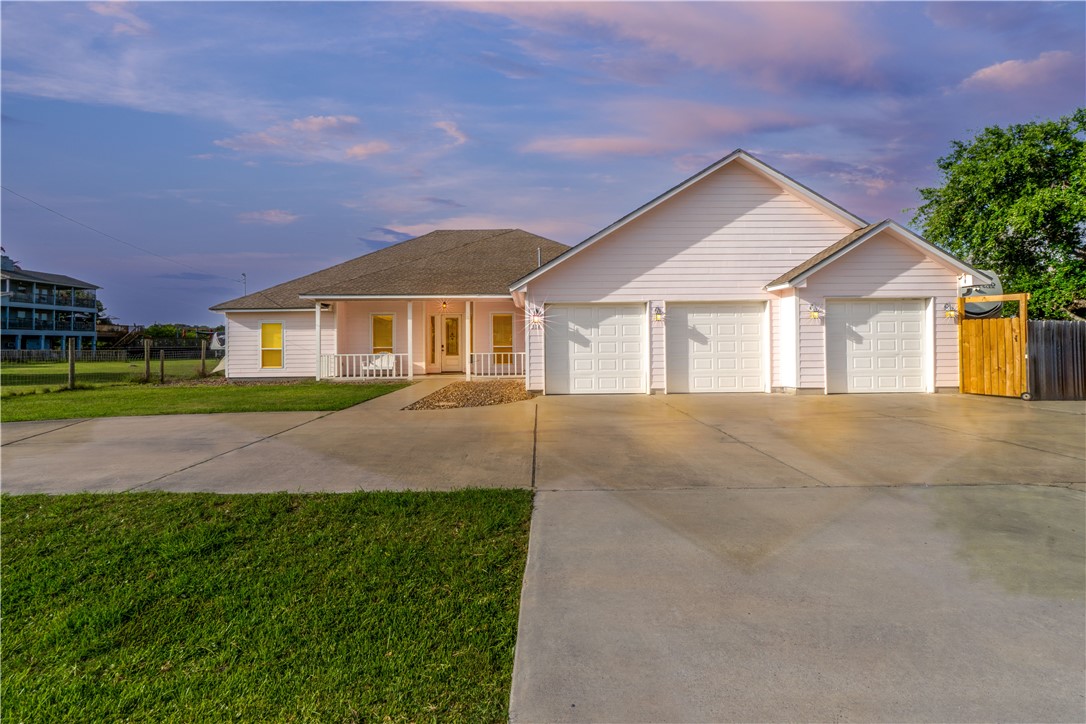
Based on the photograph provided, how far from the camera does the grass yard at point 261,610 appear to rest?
86.3 inches

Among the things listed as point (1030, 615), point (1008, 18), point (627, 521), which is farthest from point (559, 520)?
point (1008, 18)

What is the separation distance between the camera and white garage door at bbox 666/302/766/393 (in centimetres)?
1395

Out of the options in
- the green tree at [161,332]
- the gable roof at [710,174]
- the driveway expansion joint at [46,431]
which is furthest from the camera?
the green tree at [161,332]

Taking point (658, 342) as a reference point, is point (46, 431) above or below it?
below

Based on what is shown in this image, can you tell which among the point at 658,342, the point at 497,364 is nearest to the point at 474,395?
the point at 658,342

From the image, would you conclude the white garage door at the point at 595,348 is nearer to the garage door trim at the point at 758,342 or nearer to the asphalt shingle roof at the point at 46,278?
the garage door trim at the point at 758,342

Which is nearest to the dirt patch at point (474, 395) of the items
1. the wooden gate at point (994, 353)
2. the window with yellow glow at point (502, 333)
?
the window with yellow glow at point (502, 333)

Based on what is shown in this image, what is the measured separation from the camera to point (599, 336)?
46.1ft

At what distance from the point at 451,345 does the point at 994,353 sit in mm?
17012

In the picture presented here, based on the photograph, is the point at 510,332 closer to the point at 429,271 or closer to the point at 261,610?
the point at 429,271

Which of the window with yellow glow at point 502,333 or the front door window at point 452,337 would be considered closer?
the window with yellow glow at point 502,333

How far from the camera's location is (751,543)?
3814mm

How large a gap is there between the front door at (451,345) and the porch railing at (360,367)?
1.95 metres

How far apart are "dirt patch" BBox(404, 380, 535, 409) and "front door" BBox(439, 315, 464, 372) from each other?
4.30 metres
